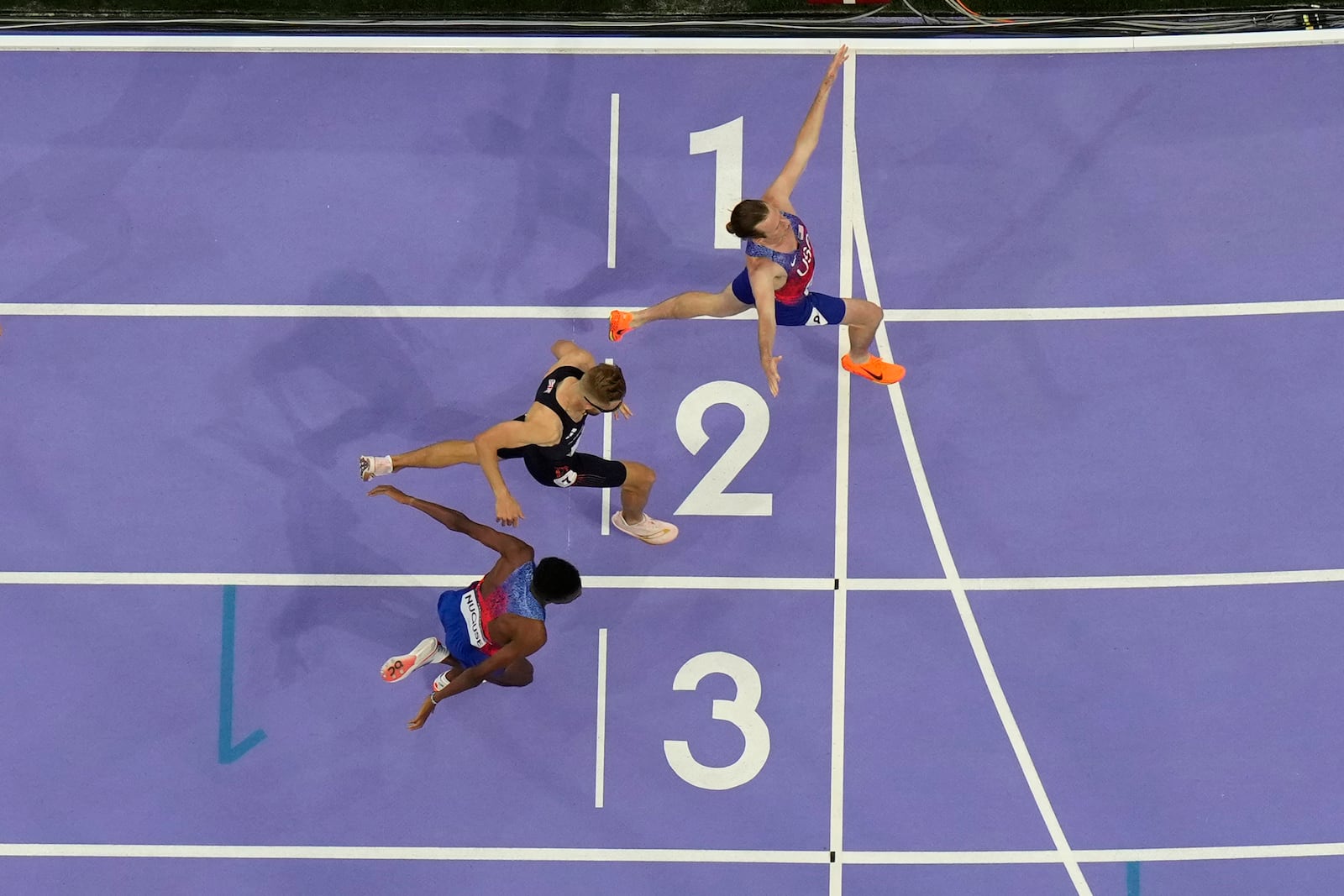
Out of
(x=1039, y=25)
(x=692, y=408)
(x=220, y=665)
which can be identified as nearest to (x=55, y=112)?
(x=220, y=665)

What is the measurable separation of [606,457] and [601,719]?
1.72 metres

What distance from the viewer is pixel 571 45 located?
6.31m

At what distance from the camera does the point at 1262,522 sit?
614 centimetres

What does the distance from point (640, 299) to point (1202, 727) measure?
15.1 ft

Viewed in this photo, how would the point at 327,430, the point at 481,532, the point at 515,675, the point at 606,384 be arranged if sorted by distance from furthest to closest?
the point at 327,430 → the point at 515,675 → the point at 481,532 → the point at 606,384

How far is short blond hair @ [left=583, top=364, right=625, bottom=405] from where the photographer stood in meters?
4.89

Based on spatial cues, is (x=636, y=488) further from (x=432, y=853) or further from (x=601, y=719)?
(x=432, y=853)

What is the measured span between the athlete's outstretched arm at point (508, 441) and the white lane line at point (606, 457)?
1.00 m

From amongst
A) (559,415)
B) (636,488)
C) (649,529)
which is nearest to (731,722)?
(649,529)

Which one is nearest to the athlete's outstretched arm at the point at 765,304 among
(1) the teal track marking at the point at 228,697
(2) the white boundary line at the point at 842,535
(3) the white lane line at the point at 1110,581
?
(2) the white boundary line at the point at 842,535

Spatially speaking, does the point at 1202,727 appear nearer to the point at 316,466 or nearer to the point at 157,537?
the point at 316,466

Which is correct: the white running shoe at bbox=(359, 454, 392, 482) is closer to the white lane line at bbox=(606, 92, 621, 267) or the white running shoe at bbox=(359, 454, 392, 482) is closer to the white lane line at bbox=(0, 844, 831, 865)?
the white lane line at bbox=(606, 92, 621, 267)

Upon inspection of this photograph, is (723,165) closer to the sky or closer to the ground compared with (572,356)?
closer to the sky

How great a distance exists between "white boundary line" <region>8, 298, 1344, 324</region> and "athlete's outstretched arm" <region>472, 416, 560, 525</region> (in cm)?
131
